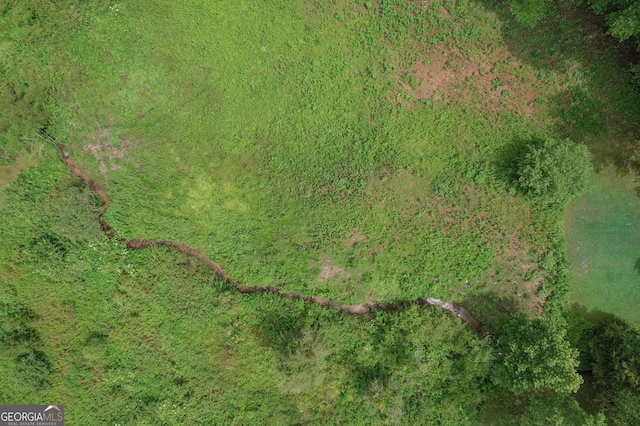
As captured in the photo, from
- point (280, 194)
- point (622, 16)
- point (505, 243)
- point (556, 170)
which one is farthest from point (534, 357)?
point (622, 16)

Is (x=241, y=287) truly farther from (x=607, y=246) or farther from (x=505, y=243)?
(x=607, y=246)

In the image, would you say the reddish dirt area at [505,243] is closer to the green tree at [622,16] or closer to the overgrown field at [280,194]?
the overgrown field at [280,194]

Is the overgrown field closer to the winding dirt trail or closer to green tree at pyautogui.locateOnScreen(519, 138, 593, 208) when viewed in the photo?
the winding dirt trail

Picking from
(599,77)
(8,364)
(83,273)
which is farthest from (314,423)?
(599,77)

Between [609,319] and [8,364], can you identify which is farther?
[8,364]

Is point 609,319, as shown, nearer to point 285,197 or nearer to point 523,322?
point 523,322
